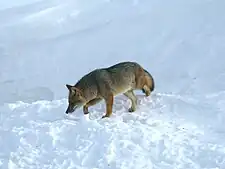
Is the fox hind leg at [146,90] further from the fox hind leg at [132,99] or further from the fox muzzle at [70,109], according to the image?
the fox muzzle at [70,109]

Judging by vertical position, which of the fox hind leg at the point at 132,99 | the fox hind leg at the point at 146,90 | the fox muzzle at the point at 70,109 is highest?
the fox hind leg at the point at 146,90

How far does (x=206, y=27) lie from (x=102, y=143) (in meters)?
9.04

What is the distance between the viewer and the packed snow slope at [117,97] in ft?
20.1

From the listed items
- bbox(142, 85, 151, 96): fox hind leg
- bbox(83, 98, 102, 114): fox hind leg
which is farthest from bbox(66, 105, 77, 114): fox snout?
bbox(142, 85, 151, 96): fox hind leg

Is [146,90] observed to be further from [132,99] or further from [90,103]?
[90,103]

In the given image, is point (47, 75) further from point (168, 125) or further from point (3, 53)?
point (168, 125)

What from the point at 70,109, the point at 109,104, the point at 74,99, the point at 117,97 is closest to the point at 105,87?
the point at 109,104

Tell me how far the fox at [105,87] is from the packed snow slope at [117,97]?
170 millimetres

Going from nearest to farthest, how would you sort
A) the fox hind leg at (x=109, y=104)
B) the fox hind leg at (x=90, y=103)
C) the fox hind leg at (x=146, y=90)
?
the fox hind leg at (x=109, y=104), the fox hind leg at (x=90, y=103), the fox hind leg at (x=146, y=90)

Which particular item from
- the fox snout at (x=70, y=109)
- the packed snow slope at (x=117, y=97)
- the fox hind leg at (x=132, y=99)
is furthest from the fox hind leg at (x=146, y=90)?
the fox snout at (x=70, y=109)

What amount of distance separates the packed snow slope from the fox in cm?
17

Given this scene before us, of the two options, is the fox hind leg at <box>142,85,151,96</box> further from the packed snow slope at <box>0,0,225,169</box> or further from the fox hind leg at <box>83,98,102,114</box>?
the fox hind leg at <box>83,98,102,114</box>

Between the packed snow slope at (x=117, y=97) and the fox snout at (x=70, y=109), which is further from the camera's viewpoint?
the fox snout at (x=70, y=109)

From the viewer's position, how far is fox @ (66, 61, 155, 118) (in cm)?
750
